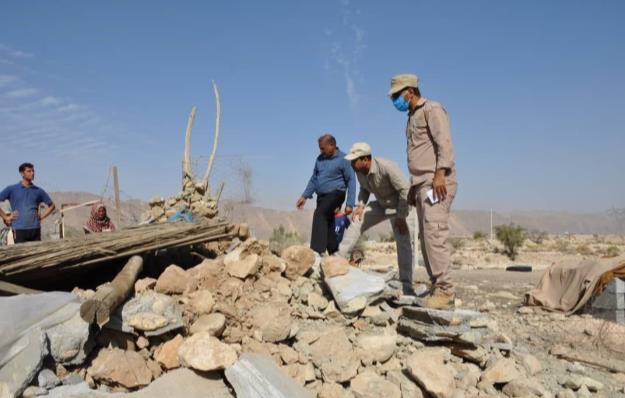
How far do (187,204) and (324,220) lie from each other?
2.49 meters

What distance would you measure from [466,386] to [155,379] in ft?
7.02

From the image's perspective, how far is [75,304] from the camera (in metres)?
3.06

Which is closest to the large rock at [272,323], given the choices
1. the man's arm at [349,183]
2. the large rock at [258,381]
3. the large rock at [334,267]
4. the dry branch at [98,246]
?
the large rock at [258,381]

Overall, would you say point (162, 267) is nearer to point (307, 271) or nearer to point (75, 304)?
point (307, 271)

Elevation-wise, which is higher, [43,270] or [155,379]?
[43,270]

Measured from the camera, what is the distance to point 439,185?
147 inches

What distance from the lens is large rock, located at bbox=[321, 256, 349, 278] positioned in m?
4.28

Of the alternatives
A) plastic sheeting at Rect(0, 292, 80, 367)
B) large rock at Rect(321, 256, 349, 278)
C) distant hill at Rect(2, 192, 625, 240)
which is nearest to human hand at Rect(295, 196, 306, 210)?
large rock at Rect(321, 256, 349, 278)

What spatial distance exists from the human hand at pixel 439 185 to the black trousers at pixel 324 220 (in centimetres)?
196

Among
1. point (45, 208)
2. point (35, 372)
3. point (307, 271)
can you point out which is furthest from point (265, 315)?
point (45, 208)

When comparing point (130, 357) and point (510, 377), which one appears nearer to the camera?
point (130, 357)

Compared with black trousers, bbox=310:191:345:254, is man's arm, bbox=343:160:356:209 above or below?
above

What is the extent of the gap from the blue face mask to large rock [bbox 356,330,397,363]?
1.84 m

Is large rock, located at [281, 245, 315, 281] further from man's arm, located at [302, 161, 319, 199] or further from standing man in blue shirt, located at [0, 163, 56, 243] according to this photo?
standing man in blue shirt, located at [0, 163, 56, 243]
